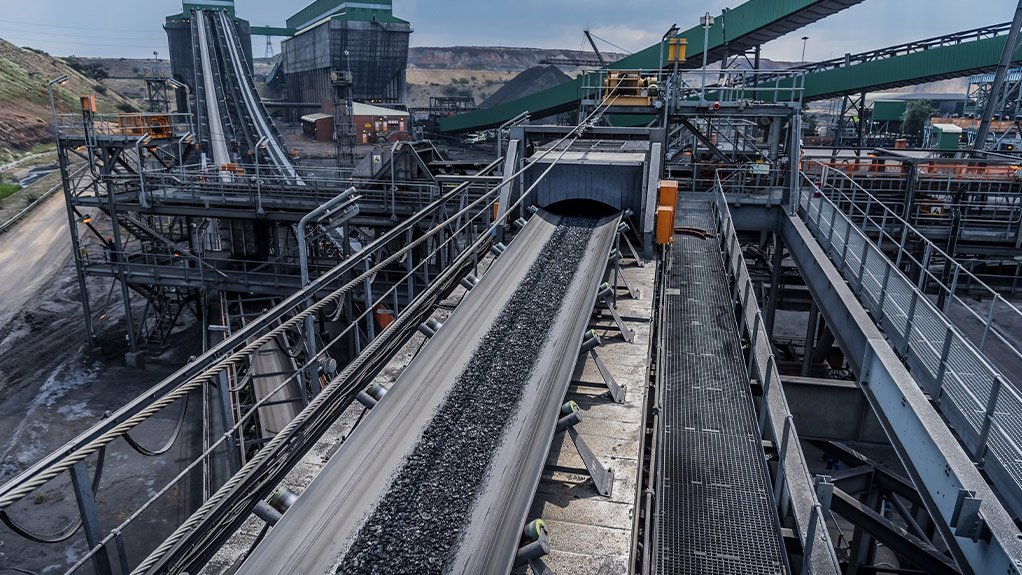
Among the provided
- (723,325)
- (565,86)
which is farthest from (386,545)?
(565,86)

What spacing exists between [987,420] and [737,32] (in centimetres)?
2227

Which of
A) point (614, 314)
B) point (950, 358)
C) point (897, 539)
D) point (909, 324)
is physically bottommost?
point (897, 539)

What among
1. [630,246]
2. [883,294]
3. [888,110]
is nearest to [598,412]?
[630,246]

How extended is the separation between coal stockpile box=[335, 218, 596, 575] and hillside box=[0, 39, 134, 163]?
152ft

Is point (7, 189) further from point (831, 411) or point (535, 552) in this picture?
point (535, 552)

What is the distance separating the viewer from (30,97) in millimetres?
49812

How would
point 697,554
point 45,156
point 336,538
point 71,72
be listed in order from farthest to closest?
point 71,72, point 45,156, point 697,554, point 336,538

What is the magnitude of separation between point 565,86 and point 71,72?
61.5 meters

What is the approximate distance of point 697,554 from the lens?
4809mm

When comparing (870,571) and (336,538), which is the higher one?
(336,538)

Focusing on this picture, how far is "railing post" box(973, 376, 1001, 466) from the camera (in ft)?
18.1

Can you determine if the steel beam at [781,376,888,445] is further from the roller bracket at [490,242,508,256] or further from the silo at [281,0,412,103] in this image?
the silo at [281,0,412,103]

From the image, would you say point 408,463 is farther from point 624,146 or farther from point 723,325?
point 624,146

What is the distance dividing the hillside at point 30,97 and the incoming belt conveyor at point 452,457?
1825 inches
